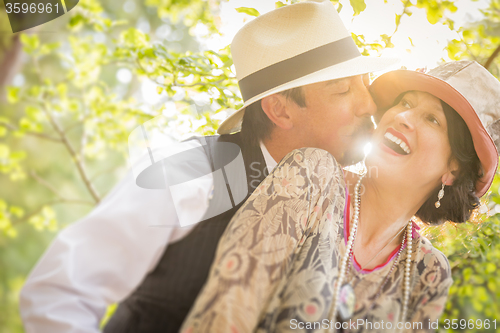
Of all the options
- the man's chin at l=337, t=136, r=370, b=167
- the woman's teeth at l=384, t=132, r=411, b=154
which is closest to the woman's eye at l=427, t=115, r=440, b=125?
the woman's teeth at l=384, t=132, r=411, b=154

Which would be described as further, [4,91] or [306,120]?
[306,120]

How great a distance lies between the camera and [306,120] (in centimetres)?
131

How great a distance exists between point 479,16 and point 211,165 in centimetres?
158

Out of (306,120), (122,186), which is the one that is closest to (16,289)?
(122,186)

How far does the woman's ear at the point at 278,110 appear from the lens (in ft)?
4.35

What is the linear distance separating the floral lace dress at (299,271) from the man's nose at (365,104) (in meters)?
0.34

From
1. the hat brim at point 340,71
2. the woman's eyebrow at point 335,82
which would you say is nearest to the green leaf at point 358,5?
the hat brim at point 340,71

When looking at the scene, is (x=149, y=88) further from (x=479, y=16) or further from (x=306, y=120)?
(x=479, y=16)

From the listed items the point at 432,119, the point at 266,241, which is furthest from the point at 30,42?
the point at 432,119

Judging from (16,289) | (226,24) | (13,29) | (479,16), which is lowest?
(16,289)

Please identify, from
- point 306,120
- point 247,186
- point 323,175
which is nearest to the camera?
point 323,175

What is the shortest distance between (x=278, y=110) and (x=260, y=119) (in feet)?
0.32

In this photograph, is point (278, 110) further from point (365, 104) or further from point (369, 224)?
point (369, 224)

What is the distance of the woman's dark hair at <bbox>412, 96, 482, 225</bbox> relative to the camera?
1122 mm
